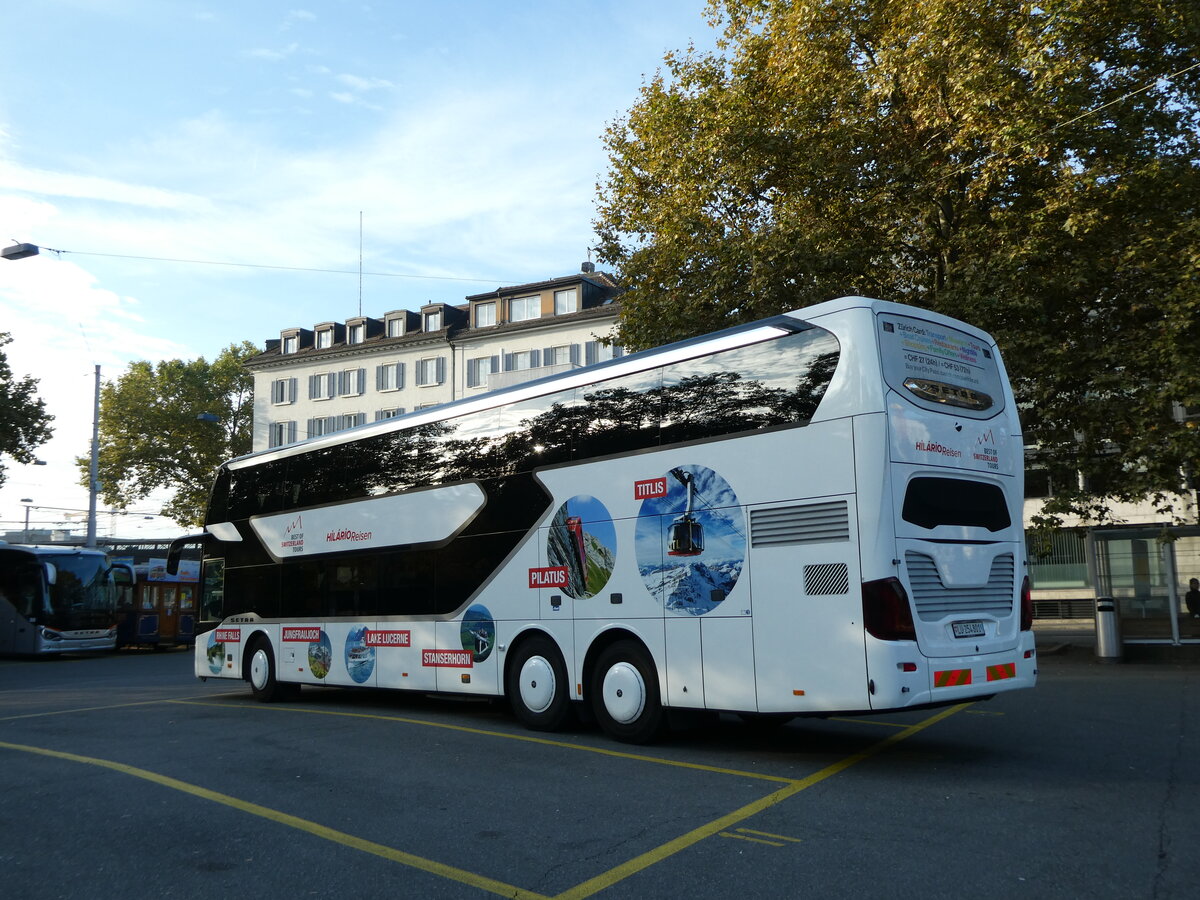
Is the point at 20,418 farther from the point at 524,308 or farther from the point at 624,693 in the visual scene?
the point at 624,693

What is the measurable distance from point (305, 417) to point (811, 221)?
163 ft

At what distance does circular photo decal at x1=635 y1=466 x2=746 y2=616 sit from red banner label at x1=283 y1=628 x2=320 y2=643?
21.5ft

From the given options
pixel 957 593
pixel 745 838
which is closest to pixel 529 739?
pixel 957 593

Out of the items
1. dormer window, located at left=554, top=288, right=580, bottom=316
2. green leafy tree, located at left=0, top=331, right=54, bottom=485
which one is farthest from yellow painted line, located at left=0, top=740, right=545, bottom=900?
dormer window, located at left=554, top=288, right=580, bottom=316

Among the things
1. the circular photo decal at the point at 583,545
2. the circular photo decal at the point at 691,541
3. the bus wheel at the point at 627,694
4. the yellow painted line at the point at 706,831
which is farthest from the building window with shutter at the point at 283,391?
the yellow painted line at the point at 706,831

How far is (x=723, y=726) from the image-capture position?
12.1 m

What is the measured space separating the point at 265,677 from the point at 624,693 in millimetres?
7717

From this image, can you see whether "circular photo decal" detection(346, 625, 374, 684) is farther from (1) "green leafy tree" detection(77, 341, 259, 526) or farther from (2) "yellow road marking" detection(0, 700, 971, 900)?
(1) "green leafy tree" detection(77, 341, 259, 526)

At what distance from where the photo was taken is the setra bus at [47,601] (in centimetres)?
2884

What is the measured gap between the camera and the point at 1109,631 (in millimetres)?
20297

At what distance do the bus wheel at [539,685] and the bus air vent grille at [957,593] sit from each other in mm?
4183

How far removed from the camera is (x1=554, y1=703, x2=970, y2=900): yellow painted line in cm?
543

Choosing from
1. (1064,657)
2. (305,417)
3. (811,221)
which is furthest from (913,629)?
(305,417)

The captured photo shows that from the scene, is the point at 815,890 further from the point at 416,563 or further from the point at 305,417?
the point at 305,417
